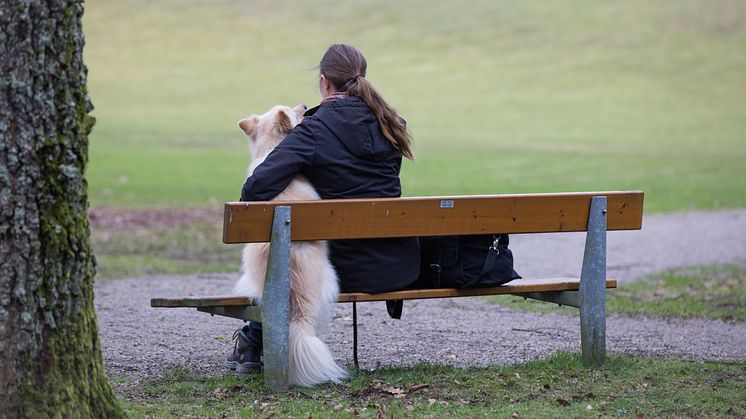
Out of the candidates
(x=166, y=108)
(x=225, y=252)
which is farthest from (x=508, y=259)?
(x=166, y=108)

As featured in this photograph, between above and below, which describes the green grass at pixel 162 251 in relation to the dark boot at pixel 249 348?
above

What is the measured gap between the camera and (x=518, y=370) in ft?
19.7

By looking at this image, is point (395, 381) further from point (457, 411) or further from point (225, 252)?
point (225, 252)

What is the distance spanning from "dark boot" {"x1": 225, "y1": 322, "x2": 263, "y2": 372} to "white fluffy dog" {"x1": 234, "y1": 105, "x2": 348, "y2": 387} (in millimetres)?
378

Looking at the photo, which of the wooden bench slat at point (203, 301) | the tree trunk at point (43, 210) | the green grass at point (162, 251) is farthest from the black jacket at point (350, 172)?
the green grass at point (162, 251)

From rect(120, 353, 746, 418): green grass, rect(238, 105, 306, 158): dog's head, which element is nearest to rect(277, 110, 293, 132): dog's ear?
rect(238, 105, 306, 158): dog's head

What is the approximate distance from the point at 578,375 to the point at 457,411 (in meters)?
1.14

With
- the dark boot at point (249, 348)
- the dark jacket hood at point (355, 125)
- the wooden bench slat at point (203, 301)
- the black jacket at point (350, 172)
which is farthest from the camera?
the dark boot at point (249, 348)

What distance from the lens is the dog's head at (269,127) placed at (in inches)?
231

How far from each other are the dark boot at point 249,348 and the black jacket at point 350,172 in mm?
679

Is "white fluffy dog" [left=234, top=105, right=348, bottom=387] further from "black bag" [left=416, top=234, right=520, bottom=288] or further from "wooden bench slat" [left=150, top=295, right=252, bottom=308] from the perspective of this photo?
"black bag" [left=416, top=234, right=520, bottom=288]

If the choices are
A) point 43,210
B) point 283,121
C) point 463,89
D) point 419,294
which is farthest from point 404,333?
point 463,89

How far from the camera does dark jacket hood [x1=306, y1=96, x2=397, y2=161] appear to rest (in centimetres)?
566

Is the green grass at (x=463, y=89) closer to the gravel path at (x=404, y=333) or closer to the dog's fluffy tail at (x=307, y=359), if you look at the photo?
the gravel path at (x=404, y=333)
